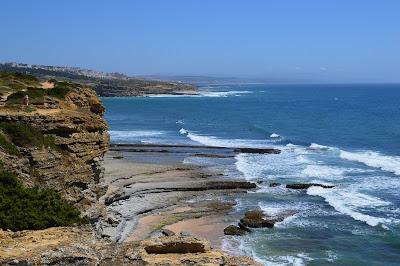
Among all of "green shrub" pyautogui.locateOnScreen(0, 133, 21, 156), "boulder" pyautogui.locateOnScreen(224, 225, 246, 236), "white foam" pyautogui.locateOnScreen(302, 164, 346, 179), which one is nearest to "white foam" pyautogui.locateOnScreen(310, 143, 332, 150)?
"white foam" pyautogui.locateOnScreen(302, 164, 346, 179)

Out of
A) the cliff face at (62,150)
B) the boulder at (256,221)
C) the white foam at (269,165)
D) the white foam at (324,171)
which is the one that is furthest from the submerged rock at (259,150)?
the cliff face at (62,150)

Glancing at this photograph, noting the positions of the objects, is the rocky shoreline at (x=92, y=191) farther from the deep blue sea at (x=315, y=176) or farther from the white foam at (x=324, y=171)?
the white foam at (x=324, y=171)

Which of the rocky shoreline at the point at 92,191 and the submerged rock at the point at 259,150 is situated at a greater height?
the rocky shoreline at the point at 92,191

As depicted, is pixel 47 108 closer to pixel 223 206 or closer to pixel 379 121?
pixel 223 206

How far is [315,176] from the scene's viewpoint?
43000 mm

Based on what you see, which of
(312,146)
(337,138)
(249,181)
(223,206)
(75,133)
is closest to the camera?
(75,133)

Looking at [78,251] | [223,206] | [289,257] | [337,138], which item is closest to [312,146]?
[337,138]

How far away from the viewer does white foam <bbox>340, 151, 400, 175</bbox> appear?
152ft

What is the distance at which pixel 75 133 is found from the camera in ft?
84.4

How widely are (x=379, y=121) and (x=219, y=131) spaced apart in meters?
29.1

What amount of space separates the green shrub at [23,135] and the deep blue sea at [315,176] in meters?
9.78

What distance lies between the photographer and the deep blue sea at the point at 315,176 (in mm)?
25547

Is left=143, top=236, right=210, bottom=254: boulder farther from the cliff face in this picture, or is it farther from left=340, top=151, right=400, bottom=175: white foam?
left=340, top=151, right=400, bottom=175: white foam

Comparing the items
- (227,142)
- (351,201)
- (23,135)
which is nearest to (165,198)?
(351,201)
